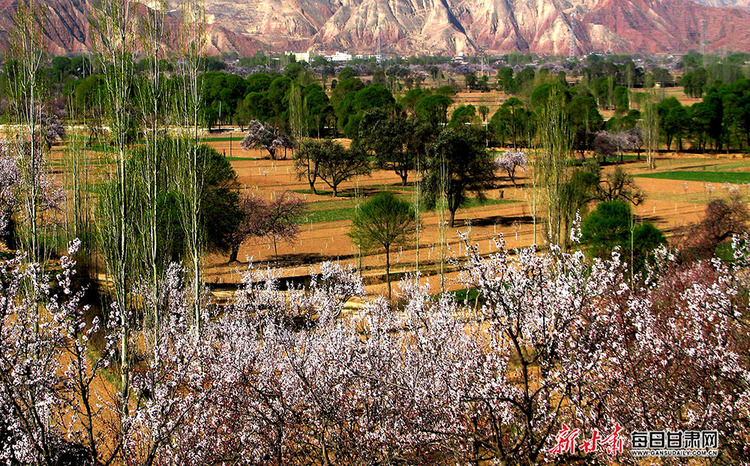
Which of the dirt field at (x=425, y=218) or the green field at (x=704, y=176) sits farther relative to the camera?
the green field at (x=704, y=176)

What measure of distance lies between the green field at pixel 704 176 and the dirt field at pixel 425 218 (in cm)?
155

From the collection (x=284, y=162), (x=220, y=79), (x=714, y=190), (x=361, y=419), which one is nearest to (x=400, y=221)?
(x=361, y=419)

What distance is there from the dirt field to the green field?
5.09ft

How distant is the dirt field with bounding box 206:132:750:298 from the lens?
30000 mm

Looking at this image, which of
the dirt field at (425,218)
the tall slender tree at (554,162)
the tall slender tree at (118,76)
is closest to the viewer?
the tall slender tree at (118,76)

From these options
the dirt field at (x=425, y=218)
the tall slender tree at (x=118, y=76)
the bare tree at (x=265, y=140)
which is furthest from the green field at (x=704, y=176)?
the tall slender tree at (x=118, y=76)

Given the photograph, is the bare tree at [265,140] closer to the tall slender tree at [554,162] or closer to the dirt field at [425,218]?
the dirt field at [425,218]

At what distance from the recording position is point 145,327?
13.5 m

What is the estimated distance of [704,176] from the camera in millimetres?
54188

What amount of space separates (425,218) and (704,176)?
91.6 feet

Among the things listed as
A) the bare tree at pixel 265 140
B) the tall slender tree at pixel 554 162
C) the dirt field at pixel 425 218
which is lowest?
the dirt field at pixel 425 218

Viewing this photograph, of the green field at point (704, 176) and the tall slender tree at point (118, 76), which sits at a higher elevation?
the tall slender tree at point (118, 76)

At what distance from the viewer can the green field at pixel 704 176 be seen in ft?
168

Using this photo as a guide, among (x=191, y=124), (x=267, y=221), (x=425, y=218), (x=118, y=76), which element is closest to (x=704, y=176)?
(x=425, y=218)
